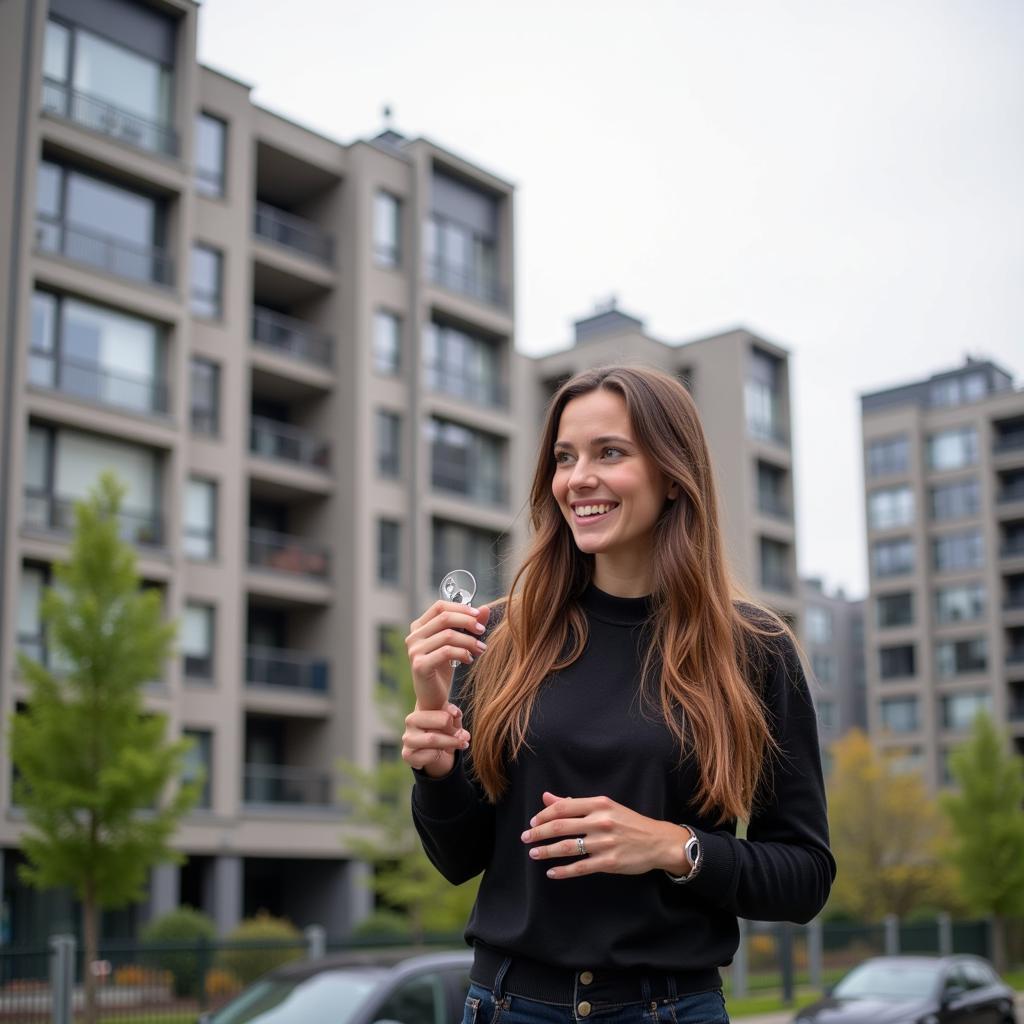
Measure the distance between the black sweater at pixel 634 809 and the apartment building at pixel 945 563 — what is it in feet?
242

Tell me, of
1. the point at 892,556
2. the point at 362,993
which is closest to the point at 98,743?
the point at 362,993

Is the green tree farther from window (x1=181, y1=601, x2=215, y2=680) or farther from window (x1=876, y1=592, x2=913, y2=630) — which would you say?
window (x1=876, y1=592, x2=913, y2=630)

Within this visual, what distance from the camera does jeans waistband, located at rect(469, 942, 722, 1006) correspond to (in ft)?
8.54

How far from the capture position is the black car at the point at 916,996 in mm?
18172

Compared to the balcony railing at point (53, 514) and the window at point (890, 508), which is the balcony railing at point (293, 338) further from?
the window at point (890, 508)

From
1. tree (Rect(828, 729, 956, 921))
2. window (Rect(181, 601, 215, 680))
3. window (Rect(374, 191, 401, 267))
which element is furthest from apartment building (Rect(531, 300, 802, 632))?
window (Rect(181, 601, 215, 680))

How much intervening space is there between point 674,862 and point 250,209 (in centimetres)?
3934

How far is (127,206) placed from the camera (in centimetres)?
3603

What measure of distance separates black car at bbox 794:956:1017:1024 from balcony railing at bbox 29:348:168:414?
73.5ft

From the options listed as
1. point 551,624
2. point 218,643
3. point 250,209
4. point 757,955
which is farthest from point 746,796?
point 250,209

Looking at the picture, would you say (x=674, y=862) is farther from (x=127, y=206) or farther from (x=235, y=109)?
(x=235, y=109)

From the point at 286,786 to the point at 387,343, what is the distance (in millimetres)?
13563

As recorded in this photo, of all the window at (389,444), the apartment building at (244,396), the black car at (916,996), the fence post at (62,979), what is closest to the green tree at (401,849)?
the apartment building at (244,396)

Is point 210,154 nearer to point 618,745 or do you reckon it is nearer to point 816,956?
point 816,956
